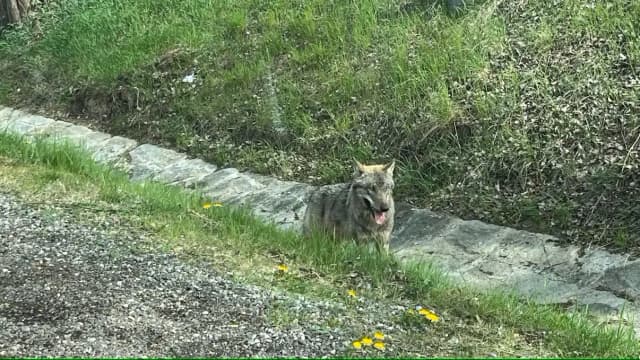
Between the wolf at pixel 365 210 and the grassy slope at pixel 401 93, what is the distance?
58.1 inches

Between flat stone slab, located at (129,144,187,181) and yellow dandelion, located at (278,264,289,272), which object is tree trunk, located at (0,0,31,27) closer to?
flat stone slab, located at (129,144,187,181)

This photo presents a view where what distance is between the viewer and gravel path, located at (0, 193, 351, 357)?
514 centimetres

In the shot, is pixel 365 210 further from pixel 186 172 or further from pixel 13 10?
pixel 13 10

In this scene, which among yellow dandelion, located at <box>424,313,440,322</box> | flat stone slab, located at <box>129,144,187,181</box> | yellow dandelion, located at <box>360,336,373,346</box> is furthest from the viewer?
flat stone slab, located at <box>129,144,187,181</box>

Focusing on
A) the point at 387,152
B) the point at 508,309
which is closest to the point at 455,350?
the point at 508,309

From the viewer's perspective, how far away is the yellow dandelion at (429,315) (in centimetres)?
573

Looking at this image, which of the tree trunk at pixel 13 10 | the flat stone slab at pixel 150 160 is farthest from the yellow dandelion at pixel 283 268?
the tree trunk at pixel 13 10

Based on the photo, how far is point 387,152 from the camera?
386 inches

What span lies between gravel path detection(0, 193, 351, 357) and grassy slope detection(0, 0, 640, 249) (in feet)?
11.6

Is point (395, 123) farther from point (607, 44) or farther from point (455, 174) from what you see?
point (607, 44)

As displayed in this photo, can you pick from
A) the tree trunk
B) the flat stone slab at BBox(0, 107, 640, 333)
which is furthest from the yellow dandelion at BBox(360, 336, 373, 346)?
the tree trunk

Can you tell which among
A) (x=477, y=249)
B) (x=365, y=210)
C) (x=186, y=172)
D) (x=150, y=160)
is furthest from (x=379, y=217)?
(x=150, y=160)

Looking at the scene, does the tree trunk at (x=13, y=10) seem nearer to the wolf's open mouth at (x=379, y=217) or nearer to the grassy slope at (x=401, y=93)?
the grassy slope at (x=401, y=93)

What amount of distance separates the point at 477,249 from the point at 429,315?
255 centimetres
